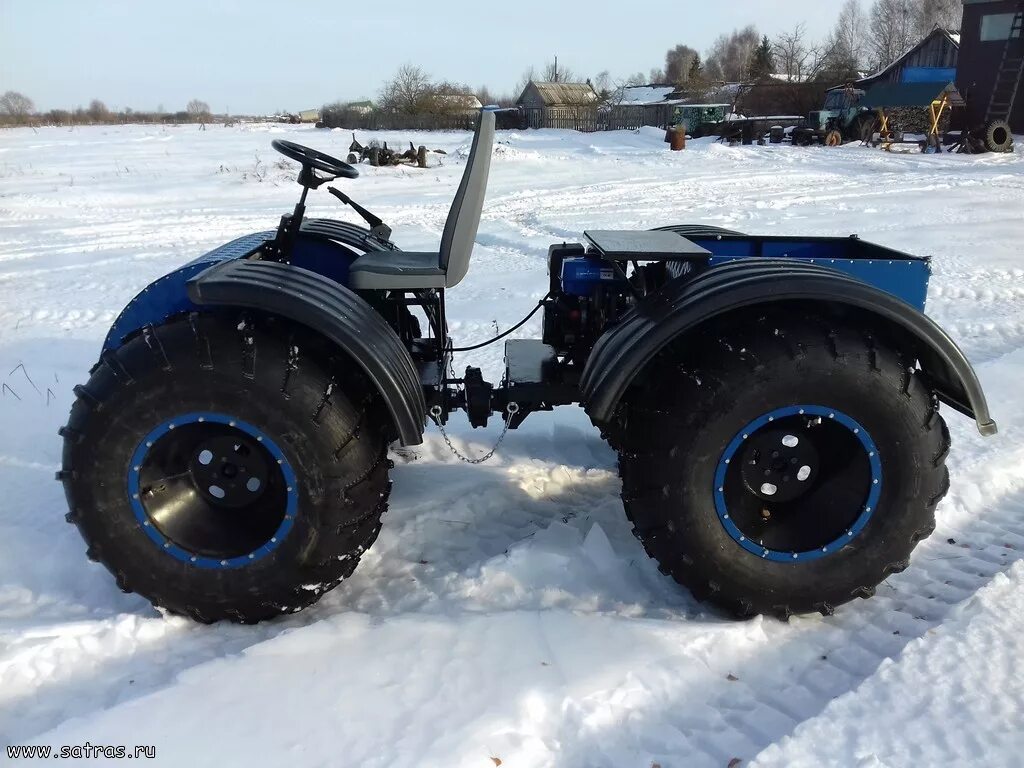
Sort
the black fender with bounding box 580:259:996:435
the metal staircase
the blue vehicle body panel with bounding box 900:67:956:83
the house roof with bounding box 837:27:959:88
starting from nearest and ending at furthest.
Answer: the black fender with bounding box 580:259:996:435
the metal staircase
the blue vehicle body panel with bounding box 900:67:956:83
the house roof with bounding box 837:27:959:88

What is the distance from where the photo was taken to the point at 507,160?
68.1 ft

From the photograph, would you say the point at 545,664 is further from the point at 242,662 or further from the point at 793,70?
the point at 793,70

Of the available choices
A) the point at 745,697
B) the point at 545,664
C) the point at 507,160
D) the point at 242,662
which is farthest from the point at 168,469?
the point at 507,160

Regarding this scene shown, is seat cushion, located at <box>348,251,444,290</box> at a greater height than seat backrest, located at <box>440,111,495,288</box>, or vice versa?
seat backrest, located at <box>440,111,495,288</box>

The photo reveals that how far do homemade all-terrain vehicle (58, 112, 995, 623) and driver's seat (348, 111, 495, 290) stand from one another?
0.79 ft

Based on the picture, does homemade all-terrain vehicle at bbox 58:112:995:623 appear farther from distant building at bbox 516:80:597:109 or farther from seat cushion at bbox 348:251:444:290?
distant building at bbox 516:80:597:109

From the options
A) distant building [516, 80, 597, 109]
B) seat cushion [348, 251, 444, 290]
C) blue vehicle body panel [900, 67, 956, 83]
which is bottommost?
seat cushion [348, 251, 444, 290]

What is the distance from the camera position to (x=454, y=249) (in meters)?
2.98

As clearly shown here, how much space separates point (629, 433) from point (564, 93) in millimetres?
54323

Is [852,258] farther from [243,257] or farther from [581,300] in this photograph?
[243,257]

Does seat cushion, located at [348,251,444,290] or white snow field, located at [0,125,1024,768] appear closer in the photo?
white snow field, located at [0,125,1024,768]

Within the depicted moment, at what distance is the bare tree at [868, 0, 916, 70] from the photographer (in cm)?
Result: 5778

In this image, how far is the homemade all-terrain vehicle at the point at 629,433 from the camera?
239 cm

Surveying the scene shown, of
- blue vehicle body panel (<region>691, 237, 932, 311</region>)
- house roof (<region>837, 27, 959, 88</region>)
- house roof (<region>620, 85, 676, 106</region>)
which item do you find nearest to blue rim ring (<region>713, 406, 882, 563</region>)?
blue vehicle body panel (<region>691, 237, 932, 311</region>)
